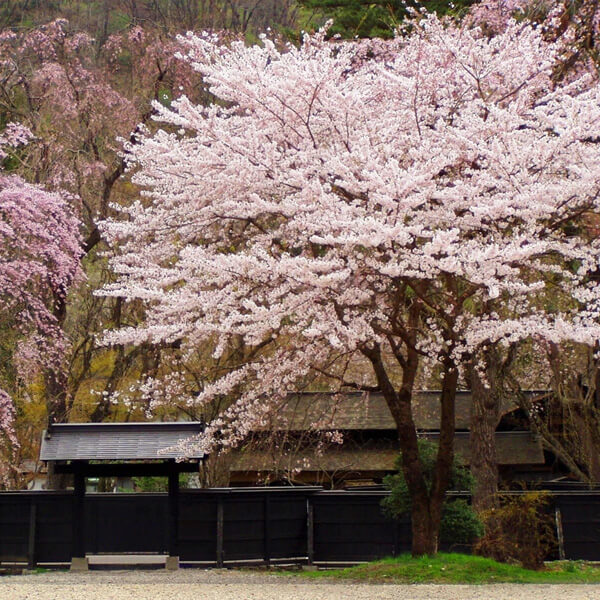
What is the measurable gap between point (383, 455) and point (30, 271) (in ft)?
31.7

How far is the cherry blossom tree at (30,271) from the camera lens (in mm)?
12938

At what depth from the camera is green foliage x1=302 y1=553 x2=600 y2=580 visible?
847cm

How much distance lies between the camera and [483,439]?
11352 millimetres

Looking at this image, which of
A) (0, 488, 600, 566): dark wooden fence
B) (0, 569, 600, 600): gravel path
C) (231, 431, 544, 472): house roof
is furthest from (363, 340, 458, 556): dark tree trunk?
(231, 431, 544, 472): house roof

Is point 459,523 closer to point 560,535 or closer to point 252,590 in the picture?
point 560,535

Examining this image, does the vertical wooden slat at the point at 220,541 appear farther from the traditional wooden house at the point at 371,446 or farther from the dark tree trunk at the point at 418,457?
the traditional wooden house at the point at 371,446

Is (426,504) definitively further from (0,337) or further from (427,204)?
(0,337)

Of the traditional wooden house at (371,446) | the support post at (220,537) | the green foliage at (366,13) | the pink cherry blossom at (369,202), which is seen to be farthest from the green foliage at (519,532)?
the green foliage at (366,13)

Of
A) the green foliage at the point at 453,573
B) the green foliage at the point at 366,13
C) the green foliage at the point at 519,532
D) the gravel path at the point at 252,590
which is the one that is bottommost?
the gravel path at the point at 252,590

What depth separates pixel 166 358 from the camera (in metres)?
15.3

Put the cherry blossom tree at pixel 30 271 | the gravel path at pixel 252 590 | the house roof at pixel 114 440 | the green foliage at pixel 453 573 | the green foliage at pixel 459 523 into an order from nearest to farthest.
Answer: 1. the gravel path at pixel 252 590
2. the green foliage at pixel 453 573
3. the green foliage at pixel 459 523
4. the house roof at pixel 114 440
5. the cherry blossom tree at pixel 30 271

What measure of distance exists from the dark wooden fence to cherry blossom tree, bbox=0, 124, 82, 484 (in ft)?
6.73

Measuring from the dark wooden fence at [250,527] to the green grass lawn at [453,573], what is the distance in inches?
73.1

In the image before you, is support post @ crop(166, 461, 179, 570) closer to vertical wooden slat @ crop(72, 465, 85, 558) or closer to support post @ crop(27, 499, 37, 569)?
vertical wooden slat @ crop(72, 465, 85, 558)
